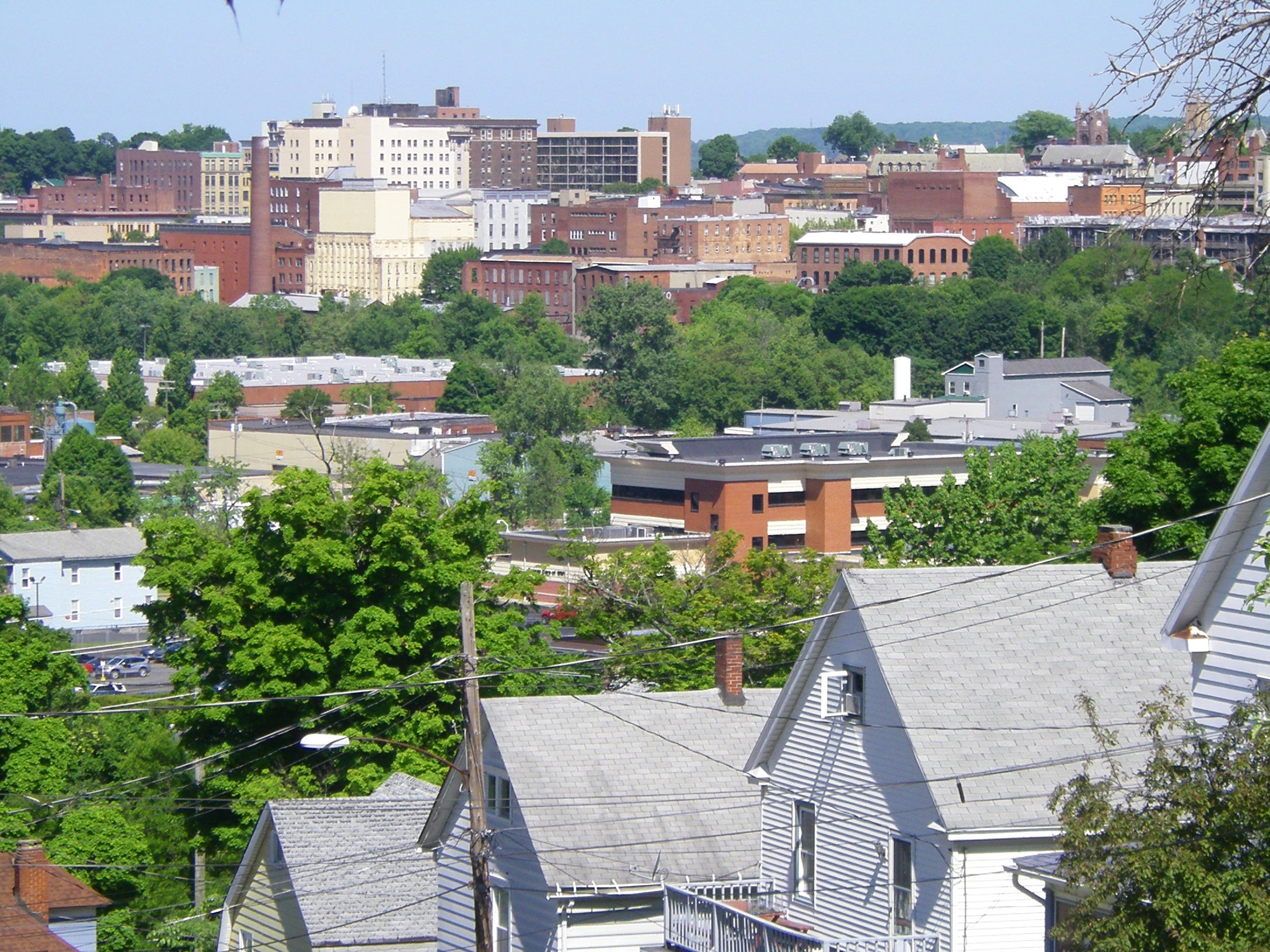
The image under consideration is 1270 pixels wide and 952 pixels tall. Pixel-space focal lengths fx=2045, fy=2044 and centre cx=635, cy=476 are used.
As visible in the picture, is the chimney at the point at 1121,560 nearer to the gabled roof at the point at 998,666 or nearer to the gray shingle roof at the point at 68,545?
the gabled roof at the point at 998,666

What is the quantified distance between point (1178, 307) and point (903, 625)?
9889 mm

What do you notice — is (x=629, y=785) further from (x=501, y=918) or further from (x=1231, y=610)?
(x=1231, y=610)

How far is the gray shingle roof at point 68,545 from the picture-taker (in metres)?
78.2

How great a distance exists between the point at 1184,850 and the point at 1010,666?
7001mm

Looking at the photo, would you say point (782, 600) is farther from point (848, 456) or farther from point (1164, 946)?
point (848, 456)

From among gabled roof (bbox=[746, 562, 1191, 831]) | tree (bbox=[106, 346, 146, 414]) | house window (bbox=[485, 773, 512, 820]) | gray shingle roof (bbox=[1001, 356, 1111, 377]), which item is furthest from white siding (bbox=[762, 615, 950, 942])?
tree (bbox=[106, 346, 146, 414])

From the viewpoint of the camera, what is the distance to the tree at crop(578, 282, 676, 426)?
5167 inches

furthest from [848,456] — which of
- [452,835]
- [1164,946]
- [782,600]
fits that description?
[1164,946]

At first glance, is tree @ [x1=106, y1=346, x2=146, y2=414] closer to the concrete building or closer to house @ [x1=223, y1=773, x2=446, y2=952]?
the concrete building

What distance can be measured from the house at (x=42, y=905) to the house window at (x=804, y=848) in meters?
10.6

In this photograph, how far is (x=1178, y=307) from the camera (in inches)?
350

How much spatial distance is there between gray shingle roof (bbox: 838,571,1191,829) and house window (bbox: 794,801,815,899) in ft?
6.75

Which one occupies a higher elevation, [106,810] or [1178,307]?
[1178,307]

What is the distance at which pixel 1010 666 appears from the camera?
18375mm
